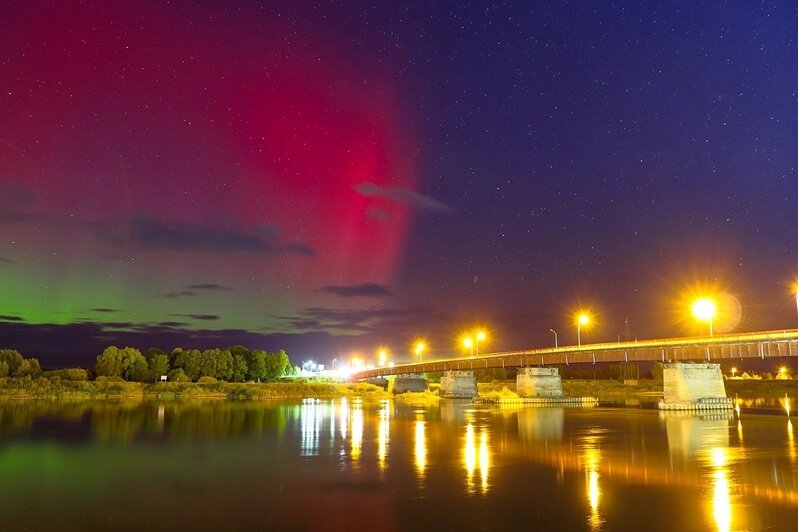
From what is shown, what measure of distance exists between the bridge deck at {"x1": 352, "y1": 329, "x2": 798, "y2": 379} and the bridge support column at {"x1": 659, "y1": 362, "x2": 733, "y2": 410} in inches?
94.9

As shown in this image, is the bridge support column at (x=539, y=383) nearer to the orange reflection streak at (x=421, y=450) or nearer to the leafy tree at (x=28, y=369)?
the orange reflection streak at (x=421, y=450)

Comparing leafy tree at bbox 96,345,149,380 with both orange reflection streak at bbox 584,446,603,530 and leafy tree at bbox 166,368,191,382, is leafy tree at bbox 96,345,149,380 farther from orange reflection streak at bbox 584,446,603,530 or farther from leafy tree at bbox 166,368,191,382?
orange reflection streak at bbox 584,446,603,530

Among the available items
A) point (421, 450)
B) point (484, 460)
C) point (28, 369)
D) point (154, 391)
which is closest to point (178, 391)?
point (154, 391)

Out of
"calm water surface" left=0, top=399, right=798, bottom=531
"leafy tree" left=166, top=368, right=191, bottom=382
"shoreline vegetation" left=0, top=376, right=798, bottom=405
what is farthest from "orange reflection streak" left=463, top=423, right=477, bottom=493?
"leafy tree" left=166, top=368, right=191, bottom=382

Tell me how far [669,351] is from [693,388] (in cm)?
717

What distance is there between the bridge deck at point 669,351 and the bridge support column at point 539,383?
2.59 m

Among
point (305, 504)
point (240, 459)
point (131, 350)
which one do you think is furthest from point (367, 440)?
point (131, 350)

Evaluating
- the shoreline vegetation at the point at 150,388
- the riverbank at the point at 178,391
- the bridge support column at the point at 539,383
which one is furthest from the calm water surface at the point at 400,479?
the riverbank at the point at 178,391

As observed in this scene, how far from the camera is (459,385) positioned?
16100 centimetres

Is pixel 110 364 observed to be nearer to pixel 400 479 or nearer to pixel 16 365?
pixel 16 365

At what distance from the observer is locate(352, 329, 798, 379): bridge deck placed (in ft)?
296

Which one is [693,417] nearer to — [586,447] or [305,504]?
[586,447]

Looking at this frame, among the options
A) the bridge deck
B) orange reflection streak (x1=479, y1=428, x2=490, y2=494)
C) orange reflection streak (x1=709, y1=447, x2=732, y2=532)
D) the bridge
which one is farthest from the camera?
the bridge

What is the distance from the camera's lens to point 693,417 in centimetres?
8500
